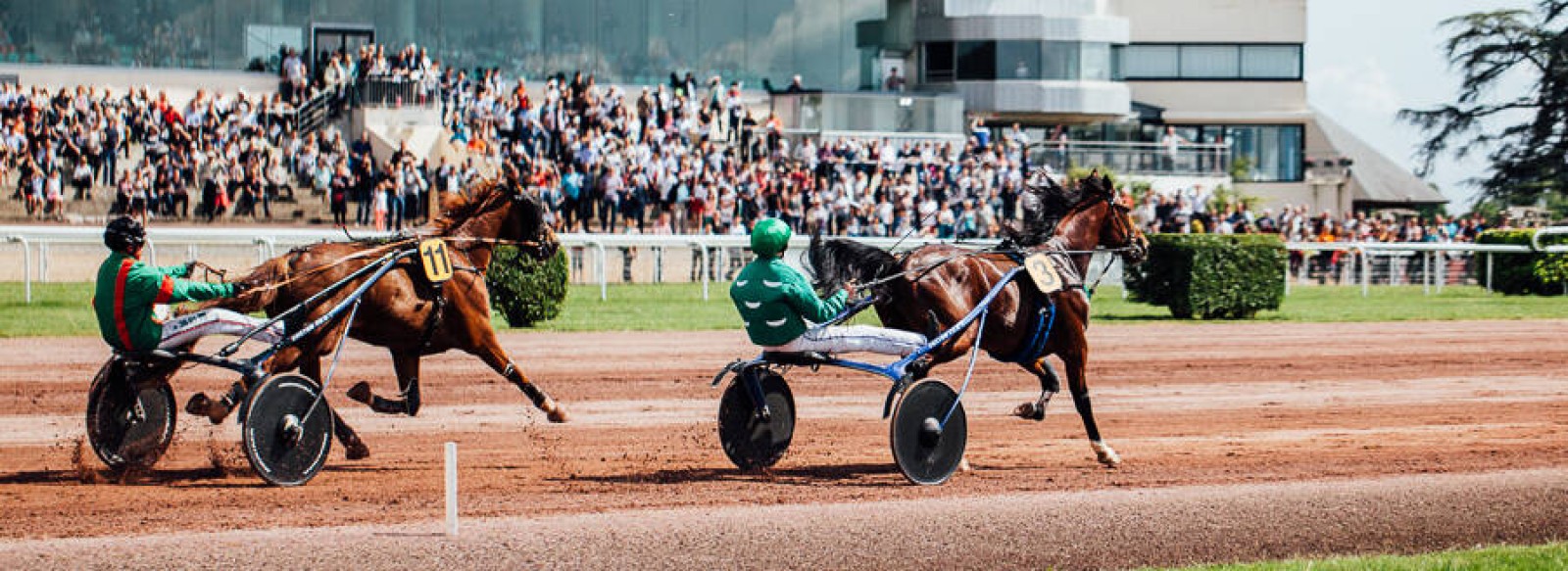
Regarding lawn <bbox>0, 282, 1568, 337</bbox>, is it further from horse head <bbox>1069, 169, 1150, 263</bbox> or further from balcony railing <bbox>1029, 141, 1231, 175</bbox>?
balcony railing <bbox>1029, 141, 1231, 175</bbox>

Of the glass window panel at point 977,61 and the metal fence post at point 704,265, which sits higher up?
the glass window panel at point 977,61

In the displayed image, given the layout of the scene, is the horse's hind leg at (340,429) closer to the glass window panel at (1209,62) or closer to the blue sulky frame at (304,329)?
the blue sulky frame at (304,329)

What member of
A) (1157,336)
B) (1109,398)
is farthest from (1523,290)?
(1109,398)

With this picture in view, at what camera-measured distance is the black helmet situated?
27.6ft

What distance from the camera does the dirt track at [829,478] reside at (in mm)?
7215

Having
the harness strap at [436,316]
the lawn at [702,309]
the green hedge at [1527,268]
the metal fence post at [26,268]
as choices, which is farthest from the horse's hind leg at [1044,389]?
the green hedge at [1527,268]

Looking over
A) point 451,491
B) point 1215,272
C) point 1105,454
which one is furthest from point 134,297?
point 1215,272

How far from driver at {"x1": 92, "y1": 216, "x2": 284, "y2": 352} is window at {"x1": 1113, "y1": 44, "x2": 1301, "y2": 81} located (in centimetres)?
4494

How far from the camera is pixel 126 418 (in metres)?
8.82

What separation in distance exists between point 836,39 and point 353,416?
29599 millimetres

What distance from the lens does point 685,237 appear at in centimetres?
2269

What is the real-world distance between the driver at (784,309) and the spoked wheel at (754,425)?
0.83ft

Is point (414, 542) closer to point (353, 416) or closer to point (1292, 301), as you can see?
point (353, 416)

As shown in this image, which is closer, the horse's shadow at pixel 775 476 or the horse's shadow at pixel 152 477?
the horse's shadow at pixel 152 477
